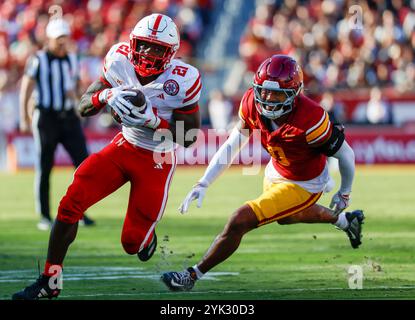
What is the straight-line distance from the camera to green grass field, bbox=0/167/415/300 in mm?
6289

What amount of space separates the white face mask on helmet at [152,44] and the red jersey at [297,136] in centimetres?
58

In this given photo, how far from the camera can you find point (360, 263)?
7.43 m

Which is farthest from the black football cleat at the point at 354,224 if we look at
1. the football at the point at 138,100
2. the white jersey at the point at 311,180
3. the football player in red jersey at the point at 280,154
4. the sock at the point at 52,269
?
the sock at the point at 52,269

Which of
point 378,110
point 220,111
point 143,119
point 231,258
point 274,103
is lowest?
point 220,111

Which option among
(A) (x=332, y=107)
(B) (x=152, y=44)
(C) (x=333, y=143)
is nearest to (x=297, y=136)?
(C) (x=333, y=143)

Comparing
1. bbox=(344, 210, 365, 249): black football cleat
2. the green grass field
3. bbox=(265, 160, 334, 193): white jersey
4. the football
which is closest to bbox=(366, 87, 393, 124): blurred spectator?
the green grass field

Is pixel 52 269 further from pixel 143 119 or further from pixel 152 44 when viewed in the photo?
pixel 152 44

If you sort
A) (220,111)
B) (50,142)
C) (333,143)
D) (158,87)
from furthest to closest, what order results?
(220,111), (50,142), (158,87), (333,143)

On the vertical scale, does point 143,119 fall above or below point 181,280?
above

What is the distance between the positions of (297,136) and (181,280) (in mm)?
1132

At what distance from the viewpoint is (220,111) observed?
18516 millimetres

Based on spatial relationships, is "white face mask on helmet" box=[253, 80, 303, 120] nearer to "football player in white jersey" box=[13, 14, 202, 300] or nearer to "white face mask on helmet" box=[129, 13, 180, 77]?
"football player in white jersey" box=[13, 14, 202, 300]

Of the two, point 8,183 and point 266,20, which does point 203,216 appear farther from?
point 266,20
